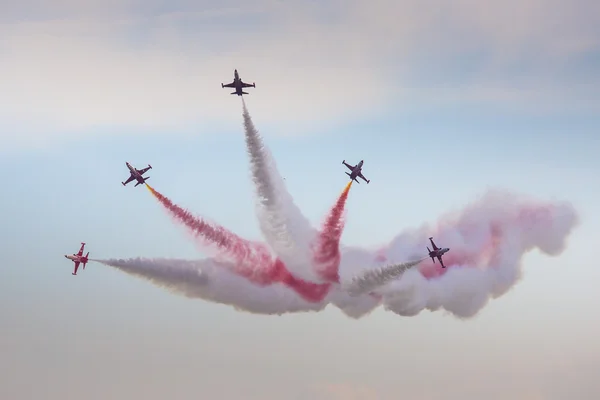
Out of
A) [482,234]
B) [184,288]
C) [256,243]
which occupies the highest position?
[482,234]

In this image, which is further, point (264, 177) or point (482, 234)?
point (482, 234)

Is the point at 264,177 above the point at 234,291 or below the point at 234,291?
above

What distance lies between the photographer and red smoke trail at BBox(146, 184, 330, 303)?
99562 millimetres

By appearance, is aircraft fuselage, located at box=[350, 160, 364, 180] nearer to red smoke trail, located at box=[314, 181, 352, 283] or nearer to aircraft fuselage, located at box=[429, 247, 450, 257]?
red smoke trail, located at box=[314, 181, 352, 283]

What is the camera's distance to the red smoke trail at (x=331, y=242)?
327ft

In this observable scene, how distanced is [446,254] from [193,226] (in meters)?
33.9

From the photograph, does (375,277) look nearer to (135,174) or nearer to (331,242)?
(331,242)

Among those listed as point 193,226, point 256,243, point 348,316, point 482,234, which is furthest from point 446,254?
point 193,226

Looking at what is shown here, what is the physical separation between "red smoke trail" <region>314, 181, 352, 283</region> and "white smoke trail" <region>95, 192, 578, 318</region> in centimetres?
153

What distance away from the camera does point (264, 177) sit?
3839 inches

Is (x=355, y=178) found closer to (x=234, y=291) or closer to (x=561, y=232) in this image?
(x=234, y=291)

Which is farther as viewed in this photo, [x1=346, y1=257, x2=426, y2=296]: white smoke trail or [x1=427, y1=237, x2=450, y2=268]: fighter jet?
[x1=346, y1=257, x2=426, y2=296]: white smoke trail

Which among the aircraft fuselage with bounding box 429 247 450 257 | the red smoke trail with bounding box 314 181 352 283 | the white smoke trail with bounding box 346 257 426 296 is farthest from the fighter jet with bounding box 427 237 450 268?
the red smoke trail with bounding box 314 181 352 283

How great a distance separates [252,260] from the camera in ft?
328
